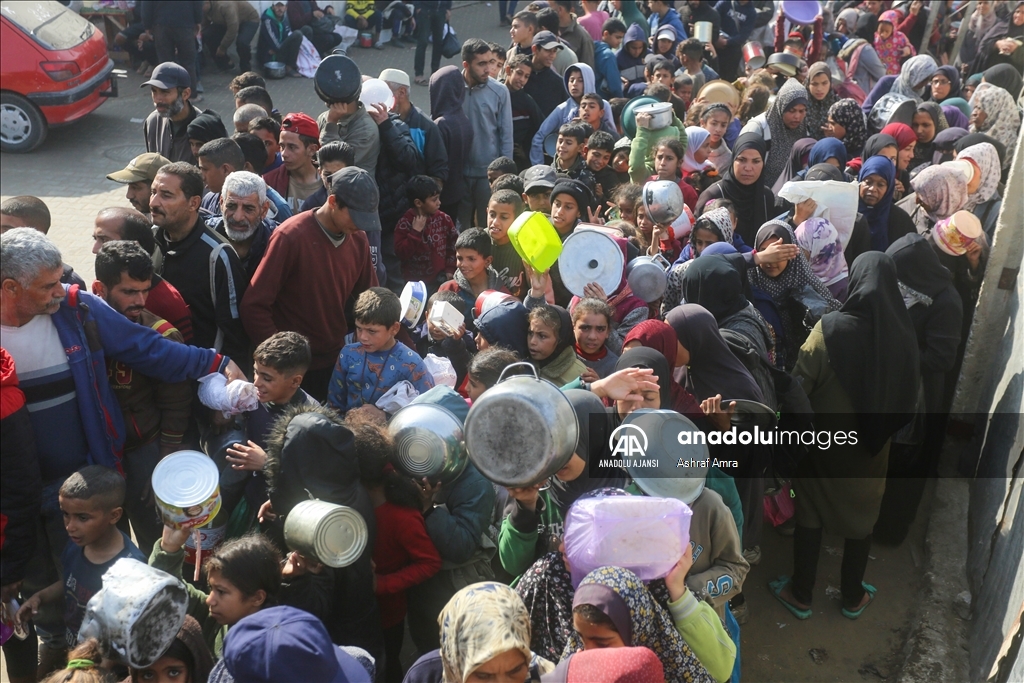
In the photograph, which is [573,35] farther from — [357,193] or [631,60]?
[357,193]

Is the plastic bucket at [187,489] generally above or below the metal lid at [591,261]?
below

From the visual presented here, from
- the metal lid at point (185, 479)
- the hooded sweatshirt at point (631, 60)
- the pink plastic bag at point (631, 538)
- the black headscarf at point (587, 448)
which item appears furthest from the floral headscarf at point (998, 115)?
the metal lid at point (185, 479)

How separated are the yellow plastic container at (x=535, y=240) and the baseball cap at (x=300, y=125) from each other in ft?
6.15

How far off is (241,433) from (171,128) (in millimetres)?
3699

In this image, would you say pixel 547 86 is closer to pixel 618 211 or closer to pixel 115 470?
pixel 618 211

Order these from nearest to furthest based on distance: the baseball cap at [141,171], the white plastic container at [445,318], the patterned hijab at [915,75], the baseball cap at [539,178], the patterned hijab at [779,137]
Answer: the white plastic container at [445,318] → the baseball cap at [141,171] → the baseball cap at [539,178] → the patterned hijab at [779,137] → the patterned hijab at [915,75]

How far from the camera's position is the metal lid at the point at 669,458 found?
10.1ft

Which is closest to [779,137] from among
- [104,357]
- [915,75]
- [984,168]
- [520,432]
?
[984,168]

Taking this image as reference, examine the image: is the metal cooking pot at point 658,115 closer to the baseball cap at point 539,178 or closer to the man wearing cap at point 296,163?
the baseball cap at point 539,178

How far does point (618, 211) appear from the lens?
599 cm

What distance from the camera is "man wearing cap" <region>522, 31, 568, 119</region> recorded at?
27.2ft

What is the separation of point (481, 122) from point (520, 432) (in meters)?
4.75

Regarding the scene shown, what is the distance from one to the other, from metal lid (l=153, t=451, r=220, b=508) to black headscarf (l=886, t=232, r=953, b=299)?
3.79 metres

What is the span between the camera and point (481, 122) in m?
7.21
